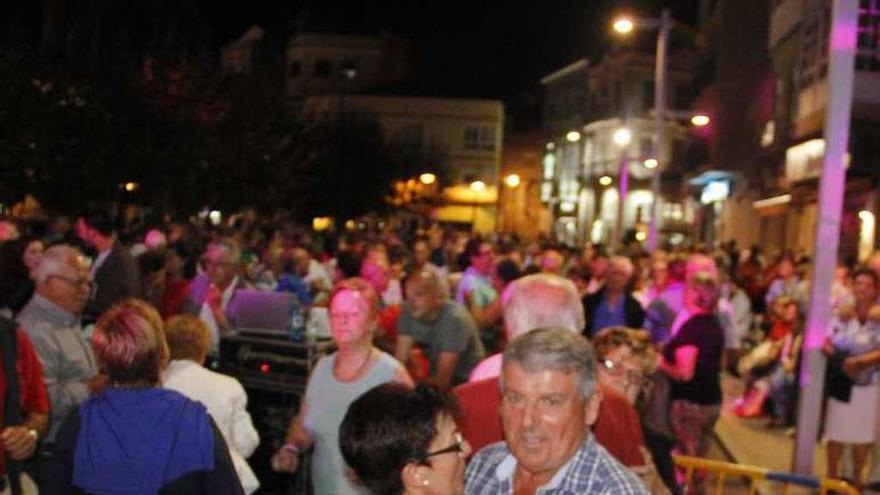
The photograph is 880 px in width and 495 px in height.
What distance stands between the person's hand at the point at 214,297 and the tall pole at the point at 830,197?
423 cm

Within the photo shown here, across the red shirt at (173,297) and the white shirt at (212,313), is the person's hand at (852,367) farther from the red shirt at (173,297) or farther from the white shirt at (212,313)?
the red shirt at (173,297)

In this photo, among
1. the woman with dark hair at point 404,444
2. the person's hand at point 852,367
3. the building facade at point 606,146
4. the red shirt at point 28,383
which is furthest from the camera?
the building facade at point 606,146

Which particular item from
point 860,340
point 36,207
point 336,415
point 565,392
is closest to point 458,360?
point 336,415

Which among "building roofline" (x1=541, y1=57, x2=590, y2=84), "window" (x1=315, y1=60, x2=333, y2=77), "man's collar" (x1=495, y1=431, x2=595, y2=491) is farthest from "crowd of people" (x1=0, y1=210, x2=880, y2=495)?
"window" (x1=315, y1=60, x2=333, y2=77)

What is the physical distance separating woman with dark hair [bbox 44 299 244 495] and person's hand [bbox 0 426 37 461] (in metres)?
0.86

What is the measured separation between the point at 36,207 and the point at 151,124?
14.3 ft

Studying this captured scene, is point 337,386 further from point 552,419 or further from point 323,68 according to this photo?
point 323,68

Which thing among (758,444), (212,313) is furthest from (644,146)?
(212,313)

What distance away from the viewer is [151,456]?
4.07 meters

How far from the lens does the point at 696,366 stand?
26.9 feet

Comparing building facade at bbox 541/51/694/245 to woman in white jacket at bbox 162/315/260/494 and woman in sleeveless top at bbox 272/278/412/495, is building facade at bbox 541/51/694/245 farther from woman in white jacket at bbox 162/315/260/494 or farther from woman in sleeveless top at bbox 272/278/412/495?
woman in white jacket at bbox 162/315/260/494

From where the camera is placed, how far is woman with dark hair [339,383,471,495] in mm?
3213

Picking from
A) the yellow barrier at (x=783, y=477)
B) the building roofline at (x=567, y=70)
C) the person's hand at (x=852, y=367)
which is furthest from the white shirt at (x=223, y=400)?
the building roofline at (x=567, y=70)

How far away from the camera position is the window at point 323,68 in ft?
240
